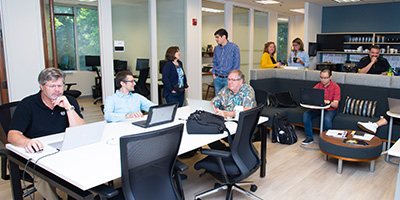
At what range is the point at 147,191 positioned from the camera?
2.02m

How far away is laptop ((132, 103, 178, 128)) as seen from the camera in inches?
116

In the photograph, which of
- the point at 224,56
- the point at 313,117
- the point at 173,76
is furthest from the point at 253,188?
the point at 224,56

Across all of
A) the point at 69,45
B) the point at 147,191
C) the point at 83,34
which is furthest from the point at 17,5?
the point at 147,191

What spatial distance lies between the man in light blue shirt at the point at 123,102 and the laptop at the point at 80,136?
0.75 meters

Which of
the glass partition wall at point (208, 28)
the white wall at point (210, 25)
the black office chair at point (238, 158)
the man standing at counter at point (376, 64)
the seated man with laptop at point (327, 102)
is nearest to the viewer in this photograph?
the black office chair at point (238, 158)

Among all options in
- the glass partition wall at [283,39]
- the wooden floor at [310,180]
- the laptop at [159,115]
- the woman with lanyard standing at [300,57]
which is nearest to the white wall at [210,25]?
the woman with lanyard standing at [300,57]

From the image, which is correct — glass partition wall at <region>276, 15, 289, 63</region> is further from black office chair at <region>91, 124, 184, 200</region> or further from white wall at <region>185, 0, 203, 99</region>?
black office chair at <region>91, 124, 184, 200</region>

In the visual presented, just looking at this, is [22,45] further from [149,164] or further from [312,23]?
[312,23]

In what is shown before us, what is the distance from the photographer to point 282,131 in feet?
16.0

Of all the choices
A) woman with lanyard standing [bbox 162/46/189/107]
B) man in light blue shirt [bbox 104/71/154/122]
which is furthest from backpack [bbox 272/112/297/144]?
man in light blue shirt [bbox 104/71/154/122]

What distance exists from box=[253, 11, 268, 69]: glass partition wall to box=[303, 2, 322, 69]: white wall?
117 centimetres

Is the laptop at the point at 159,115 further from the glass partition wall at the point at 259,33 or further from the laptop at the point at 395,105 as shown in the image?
the glass partition wall at the point at 259,33

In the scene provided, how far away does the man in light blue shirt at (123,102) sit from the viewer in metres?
3.22

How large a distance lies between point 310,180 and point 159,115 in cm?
192
